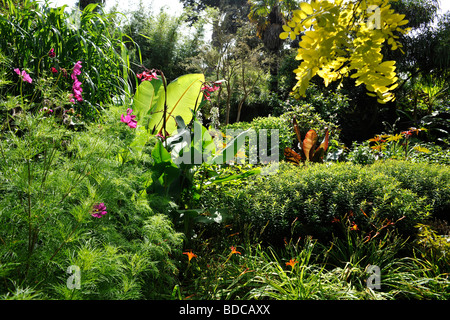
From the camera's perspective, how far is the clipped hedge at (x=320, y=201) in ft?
7.75

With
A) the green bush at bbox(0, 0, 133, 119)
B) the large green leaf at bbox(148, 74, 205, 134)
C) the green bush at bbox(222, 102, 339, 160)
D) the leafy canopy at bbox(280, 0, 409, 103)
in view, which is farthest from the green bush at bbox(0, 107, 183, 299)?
the green bush at bbox(222, 102, 339, 160)

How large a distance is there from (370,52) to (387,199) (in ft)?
6.03

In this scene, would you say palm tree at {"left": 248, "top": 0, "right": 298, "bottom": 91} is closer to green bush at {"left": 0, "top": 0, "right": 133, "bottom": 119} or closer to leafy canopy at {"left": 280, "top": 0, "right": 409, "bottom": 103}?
green bush at {"left": 0, "top": 0, "right": 133, "bottom": 119}

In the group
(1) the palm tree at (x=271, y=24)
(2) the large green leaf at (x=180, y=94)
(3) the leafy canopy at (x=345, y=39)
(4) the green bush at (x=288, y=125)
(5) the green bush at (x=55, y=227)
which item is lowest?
(5) the green bush at (x=55, y=227)

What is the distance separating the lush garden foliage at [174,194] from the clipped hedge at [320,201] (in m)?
0.02

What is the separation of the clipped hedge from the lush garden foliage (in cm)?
2

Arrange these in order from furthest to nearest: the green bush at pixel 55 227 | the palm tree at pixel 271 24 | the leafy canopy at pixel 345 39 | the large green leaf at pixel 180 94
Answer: the palm tree at pixel 271 24 → the large green leaf at pixel 180 94 → the green bush at pixel 55 227 → the leafy canopy at pixel 345 39

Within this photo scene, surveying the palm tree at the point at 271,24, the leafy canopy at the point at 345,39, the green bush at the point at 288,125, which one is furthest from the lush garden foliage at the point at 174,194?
the palm tree at the point at 271,24

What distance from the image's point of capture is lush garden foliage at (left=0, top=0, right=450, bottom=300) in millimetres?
1127

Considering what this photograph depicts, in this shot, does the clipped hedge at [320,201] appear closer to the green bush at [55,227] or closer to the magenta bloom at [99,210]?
the green bush at [55,227]

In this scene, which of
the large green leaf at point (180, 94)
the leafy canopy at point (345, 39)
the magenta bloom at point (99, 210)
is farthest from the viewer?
the large green leaf at point (180, 94)

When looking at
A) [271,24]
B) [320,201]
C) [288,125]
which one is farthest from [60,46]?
[271,24]

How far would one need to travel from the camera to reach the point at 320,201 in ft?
7.98

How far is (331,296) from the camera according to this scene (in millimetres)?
1710
